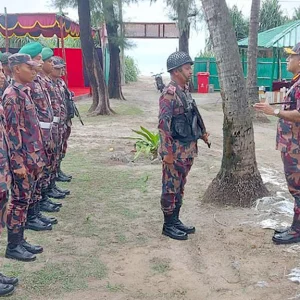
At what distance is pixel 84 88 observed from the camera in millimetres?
22484

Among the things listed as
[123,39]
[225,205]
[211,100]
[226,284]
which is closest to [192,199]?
[225,205]

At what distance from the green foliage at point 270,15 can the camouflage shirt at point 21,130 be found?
24.3 m

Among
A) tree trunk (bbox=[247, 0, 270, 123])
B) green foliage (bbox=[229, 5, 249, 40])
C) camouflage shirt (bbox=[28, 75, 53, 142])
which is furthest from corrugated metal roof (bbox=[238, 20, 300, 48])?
camouflage shirt (bbox=[28, 75, 53, 142])

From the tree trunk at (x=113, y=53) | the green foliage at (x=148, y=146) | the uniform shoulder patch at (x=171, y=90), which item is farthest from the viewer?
the tree trunk at (x=113, y=53)

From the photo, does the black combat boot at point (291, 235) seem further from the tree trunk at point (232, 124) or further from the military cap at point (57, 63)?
the military cap at point (57, 63)

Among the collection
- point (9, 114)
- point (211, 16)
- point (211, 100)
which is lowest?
point (211, 100)

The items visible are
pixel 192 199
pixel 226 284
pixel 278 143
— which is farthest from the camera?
pixel 192 199

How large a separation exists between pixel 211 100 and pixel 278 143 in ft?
51.0

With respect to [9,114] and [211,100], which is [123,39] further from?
[9,114]

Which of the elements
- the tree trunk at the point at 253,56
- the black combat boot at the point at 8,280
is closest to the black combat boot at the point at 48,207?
the black combat boot at the point at 8,280

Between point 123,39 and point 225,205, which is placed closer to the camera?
point 225,205

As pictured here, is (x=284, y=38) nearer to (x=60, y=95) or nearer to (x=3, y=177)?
(x=60, y=95)

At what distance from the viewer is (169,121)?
13.5 ft

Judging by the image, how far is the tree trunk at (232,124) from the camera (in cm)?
514
